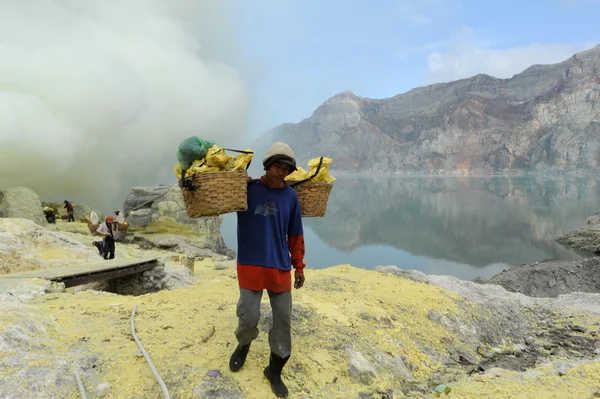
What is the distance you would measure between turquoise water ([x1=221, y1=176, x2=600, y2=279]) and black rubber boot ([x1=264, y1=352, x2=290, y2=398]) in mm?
25419

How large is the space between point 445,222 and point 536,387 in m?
53.5

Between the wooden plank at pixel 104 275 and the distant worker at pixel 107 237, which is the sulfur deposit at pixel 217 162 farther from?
the distant worker at pixel 107 237

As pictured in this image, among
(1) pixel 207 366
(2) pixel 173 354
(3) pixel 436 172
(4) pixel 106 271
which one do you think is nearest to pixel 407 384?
(1) pixel 207 366

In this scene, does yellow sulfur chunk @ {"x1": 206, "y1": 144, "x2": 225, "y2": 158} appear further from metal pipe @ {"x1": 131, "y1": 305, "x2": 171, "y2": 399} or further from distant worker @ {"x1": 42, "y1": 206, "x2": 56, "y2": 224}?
distant worker @ {"x1": 42, "y1": 206, "x2": 56, "y2": 224}

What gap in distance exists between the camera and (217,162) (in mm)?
3191

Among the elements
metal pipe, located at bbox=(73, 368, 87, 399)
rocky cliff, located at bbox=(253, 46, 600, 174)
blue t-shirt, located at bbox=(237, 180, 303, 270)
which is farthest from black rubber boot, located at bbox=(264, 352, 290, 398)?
rocky cliff, located at bbox=(253, 46, 600, 174)

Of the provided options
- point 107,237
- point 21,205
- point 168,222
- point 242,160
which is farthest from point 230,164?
point 21,205

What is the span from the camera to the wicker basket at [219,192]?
3.03 m

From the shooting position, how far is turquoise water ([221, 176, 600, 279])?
31567 millimetres

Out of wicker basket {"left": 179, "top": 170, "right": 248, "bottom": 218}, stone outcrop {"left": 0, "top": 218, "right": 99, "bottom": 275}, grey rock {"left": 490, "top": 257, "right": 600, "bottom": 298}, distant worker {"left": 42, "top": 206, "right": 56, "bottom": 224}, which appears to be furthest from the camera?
distant worker {"left": 42, "top": 206, "right": 56, "bottom": 224}

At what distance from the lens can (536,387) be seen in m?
3.65

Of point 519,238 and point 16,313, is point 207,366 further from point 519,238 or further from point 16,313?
point 519,238

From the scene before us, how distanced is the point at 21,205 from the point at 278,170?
2434 centimetres

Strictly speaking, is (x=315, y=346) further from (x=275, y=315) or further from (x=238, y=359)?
(x=275, y=315)
